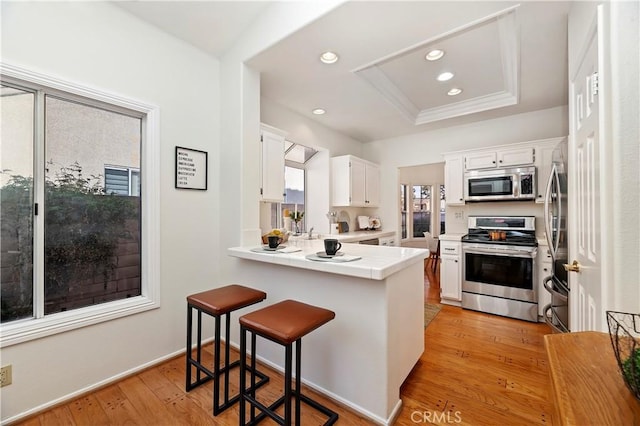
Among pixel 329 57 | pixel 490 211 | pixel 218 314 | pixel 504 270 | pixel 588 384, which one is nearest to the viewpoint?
pixel 588 384

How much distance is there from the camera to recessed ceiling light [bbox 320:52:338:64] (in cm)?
237

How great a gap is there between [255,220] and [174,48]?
67.2 inches

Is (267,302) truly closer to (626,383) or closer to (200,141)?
(200,141)

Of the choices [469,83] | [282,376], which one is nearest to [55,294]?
[282,376]

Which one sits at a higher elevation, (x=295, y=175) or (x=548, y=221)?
(x=295, y=175)

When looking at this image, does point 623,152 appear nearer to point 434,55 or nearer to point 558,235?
point 558,235

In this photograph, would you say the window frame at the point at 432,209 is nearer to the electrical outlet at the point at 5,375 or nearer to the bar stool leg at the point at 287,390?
the bar stool leg at the point at 287,390

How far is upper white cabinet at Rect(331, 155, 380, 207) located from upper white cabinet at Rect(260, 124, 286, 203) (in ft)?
4.72

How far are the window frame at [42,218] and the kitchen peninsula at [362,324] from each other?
3.05 feet

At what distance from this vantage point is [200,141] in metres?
2.59

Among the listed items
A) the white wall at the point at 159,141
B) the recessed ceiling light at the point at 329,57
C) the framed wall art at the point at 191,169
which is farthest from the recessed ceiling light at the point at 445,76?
the framed wall art at the point at 191,169

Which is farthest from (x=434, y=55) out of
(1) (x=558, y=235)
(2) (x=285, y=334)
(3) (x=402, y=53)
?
(2) (x=285, y=334)

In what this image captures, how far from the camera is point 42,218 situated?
1805 millimetres

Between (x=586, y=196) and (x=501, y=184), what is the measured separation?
2.52 m
